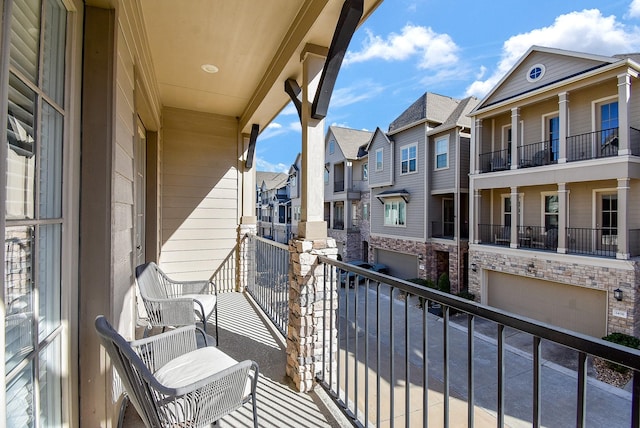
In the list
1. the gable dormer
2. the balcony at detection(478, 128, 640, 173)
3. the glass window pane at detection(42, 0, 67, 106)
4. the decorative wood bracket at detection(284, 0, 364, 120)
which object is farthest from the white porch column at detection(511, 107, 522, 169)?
the glass window pane at detection(42, 0, 67, 106)

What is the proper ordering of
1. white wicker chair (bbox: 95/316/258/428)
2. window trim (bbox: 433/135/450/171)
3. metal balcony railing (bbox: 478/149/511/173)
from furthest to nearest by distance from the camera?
window trim (bbox: 433/135/450/171), metal balcony railing (bbox: 478/149/511/173), white wicker chair (bbox: 95/316/258/428)

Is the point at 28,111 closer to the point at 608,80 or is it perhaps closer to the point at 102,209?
the point at 102,209

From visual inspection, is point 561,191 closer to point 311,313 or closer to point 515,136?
point 515,136

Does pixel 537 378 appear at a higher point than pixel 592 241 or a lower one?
higher

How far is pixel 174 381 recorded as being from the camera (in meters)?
1.57

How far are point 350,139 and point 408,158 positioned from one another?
5092 mm

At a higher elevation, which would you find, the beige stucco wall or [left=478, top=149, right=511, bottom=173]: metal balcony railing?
[left=478, top=149, right=511, bottom=173]: metal balcony railing

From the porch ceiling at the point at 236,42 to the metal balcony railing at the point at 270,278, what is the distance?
1842mm

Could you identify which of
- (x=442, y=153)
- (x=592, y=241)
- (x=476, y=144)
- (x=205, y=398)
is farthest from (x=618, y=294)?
(x=205, y=398)

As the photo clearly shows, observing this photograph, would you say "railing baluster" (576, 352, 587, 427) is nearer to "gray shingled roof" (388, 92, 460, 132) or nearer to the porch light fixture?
the porch light fixture

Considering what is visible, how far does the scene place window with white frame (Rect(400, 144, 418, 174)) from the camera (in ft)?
39.5

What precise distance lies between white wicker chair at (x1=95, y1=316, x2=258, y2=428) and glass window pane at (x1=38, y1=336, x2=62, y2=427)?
0.60ft

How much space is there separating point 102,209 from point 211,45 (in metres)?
2.17

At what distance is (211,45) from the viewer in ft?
9.45
